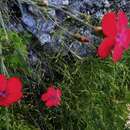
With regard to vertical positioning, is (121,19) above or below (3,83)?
above

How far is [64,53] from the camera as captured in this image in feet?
6.25

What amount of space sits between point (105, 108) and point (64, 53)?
253mm

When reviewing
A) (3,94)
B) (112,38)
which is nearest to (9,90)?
(3,94)

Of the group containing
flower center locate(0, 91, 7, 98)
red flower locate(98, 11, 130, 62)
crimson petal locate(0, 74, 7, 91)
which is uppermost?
red flower locate(98, 11, 130, 62)

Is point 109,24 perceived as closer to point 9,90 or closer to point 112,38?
point 112,38

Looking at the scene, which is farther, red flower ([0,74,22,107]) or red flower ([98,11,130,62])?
red flower ([0,74,22,107])

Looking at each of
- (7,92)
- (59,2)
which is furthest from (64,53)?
(7,92)

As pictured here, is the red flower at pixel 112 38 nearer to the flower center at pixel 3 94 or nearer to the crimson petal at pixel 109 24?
the crimson petal at pixel 109 24

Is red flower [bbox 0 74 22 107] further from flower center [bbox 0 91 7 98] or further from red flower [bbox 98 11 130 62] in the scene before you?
red flower [bbox 98 11 130 62]

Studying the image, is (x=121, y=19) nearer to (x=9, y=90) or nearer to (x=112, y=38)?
(x=112, y=38)

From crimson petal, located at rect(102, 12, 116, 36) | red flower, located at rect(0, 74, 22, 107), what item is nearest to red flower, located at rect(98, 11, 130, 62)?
crimson petal, located at rect(102, 12, 116, 36)

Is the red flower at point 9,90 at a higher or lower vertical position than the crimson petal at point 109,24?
lower

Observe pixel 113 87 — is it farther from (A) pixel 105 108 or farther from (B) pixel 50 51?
(B) pixel 50 51

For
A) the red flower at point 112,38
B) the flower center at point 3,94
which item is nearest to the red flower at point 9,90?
the flower center at point 3,94
